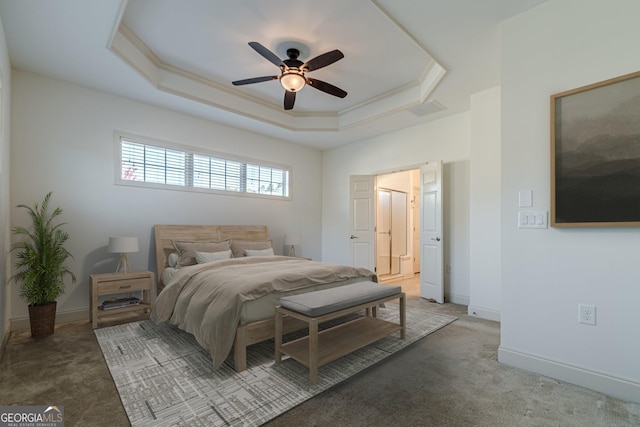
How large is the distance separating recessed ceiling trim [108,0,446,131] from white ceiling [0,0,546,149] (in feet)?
0.05

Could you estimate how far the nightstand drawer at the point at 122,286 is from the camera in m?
3.43

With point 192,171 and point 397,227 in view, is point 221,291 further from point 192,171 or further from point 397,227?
point 397,227

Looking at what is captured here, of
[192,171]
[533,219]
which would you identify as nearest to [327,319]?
[533,219]

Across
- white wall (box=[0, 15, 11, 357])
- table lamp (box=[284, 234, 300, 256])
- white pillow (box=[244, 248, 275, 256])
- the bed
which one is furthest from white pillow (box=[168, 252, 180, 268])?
table lamp (box=[284, 234, 300, 256])

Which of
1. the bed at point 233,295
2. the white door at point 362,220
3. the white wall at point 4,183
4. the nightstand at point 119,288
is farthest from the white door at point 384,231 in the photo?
the white wall at point 4,183

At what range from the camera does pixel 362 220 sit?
19.1 ft

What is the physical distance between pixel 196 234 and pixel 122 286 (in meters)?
1.23

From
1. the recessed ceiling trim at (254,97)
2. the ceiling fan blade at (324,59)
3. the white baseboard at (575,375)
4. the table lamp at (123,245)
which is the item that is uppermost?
the recessed ceiling trim at (254,97)

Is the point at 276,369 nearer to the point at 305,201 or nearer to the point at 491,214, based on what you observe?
the point at 491,214

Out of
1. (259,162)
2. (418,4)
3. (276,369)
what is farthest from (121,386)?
(259,162)

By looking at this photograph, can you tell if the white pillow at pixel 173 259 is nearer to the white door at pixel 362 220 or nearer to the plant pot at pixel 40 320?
the plant pot at pixel 40 320

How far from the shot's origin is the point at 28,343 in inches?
114

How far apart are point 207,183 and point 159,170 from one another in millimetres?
736

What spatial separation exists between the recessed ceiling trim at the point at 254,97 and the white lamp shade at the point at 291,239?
6.77ft
